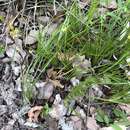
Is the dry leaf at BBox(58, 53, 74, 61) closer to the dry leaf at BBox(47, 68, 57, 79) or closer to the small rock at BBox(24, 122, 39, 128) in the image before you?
the dry leaf at BBox(47, 68, 57, 79)

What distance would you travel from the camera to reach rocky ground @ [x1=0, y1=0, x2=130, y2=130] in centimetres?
199

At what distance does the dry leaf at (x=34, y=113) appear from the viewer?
1.98 m

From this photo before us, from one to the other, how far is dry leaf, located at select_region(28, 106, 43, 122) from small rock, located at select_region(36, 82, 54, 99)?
0.25 feet

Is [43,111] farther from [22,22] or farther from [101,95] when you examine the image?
[22,22]

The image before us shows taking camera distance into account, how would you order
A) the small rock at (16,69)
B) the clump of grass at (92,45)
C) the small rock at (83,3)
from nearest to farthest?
the clump of grass at (92,45), the small rock at (16,69), the small rock at (83,3)

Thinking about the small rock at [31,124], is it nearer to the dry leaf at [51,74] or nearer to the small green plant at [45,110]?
the small green plant at [45,110]

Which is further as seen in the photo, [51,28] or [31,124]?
[51,28]

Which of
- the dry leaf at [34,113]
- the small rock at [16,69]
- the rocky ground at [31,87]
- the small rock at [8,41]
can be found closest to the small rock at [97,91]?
the rocky ground at [31,87]

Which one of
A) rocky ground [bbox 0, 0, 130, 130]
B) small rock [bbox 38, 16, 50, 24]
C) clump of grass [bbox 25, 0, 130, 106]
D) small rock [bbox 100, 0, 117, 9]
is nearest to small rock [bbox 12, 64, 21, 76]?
rocky ground [bbox 0, 0, 130, 130]

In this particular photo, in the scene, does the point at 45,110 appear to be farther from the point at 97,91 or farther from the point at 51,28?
the point at 51,28

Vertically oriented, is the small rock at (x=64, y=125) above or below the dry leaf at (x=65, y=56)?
below

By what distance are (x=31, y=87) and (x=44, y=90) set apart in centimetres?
9

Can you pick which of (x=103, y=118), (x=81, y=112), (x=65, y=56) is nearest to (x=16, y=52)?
(x=65, y=56)

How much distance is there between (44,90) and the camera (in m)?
2.05
